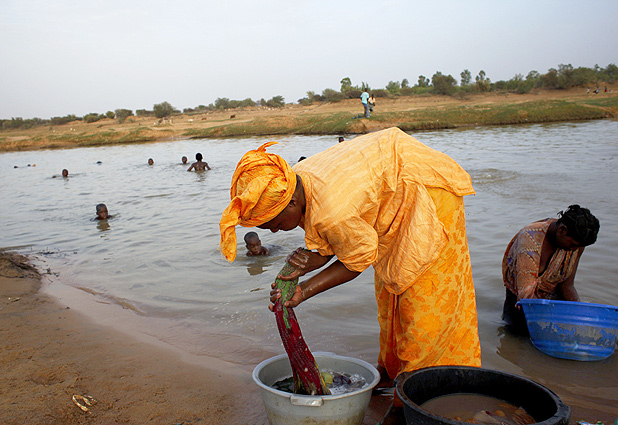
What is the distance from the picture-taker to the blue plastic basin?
2.82m

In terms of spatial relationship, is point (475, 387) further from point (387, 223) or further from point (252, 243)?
point (252, 243)

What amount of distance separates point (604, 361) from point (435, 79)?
35820 millimetres

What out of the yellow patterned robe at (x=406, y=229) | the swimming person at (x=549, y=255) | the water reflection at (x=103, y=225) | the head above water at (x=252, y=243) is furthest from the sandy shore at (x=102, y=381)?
the water reflection at (x=103, y=225)

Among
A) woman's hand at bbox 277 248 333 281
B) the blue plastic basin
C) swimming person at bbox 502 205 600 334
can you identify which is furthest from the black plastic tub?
swimming person at bbox 502 205 600 334

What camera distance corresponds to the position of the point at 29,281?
16.2ft

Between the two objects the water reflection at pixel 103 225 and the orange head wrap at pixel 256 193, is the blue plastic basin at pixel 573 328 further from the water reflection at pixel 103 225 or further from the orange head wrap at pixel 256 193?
the water reflection at pixel 103 225

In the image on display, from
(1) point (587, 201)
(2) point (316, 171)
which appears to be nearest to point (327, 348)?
(2) point (316, 171)

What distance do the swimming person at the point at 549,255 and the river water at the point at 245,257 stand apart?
456mm

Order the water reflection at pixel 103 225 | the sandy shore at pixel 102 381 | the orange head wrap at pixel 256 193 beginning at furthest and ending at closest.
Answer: the water reflection at pixel 103 225 → the sandy shore at pixel 102 381 → the orange head wrap at pixel 256 193

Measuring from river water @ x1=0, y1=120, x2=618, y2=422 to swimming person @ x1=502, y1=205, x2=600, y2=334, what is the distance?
0.46m

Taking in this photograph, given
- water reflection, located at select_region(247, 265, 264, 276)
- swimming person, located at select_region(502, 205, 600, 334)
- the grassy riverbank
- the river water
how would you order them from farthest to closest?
the grassy riverbank
water reflection, located at select_region(247, 265, 264, 276)
the river water
swimming person, located at select_region(502, 205, 600, 334)

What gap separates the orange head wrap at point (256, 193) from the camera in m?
1.74

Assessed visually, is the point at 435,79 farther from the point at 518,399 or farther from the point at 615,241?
the point at 518,399

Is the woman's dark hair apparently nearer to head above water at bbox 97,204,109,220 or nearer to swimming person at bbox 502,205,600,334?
swimming person at bbox 502,205,600,334
